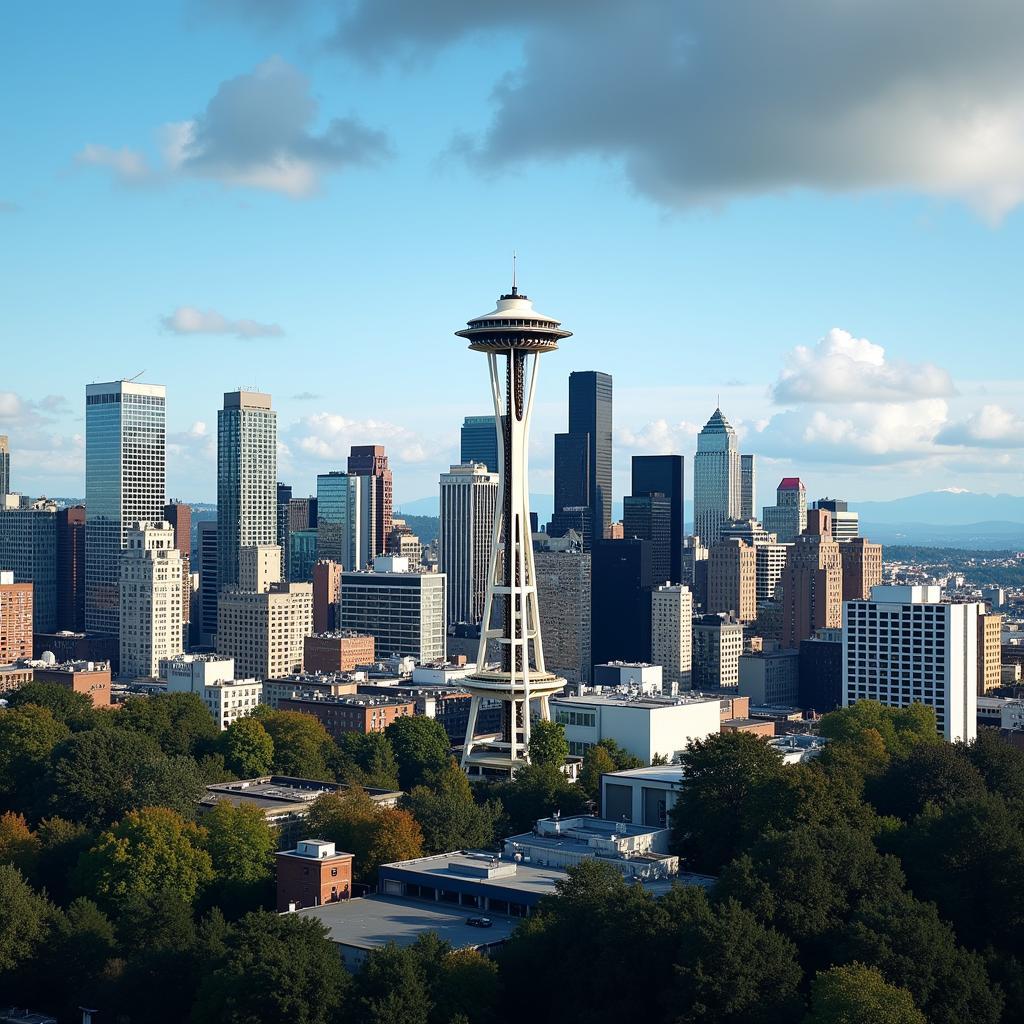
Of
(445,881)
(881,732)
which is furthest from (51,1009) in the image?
(881,732)

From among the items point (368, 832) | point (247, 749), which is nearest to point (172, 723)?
point (247, 749)

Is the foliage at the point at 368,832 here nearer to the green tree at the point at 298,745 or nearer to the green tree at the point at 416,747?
the green tree at the point at 298,745

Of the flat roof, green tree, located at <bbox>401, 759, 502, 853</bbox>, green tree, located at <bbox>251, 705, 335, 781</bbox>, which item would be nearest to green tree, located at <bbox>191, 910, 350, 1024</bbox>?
the flat roof

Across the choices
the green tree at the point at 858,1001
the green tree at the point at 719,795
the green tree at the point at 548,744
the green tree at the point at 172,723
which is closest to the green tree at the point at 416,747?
the green tree at the point at 548,744

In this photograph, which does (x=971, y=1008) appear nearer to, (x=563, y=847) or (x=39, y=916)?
(x=563, y=847)

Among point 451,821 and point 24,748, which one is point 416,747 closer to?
point 24,748

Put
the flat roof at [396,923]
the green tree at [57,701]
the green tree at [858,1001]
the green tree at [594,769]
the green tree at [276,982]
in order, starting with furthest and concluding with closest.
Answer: the green tree at [57,701] < the green tree at [594,769] < the flat roof at [396,923] < the green tree at [276,982] < the green tree at [858,1001]
